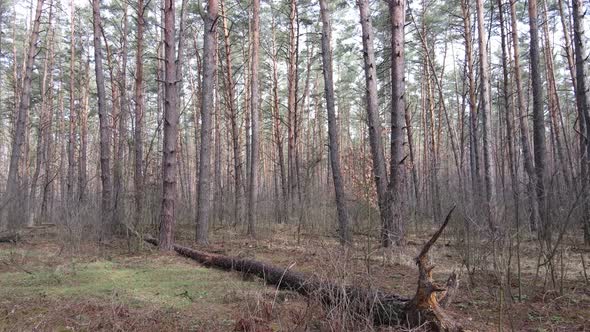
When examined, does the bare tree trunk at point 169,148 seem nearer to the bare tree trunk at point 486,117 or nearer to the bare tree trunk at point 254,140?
the bare tree trunk at point 254,140

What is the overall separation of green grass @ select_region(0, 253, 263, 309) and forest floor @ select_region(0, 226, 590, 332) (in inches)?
0.4

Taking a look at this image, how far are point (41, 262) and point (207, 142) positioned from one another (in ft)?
13.3

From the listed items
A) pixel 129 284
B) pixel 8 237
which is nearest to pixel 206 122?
pixel 8 237

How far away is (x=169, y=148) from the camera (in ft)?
24.1

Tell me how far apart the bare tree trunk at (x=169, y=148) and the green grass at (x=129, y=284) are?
135 cm

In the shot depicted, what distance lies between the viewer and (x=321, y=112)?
26734 mm

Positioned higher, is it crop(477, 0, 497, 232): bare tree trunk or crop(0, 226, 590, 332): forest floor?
crop(477, 0, 497, 232): bare tree trunk

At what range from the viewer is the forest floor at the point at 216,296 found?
124 inches

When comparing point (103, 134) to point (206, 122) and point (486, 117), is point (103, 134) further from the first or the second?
point (486, 117)

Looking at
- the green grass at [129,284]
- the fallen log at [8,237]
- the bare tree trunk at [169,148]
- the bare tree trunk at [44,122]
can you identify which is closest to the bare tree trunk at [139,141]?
the bare tree trunk at [169,148]

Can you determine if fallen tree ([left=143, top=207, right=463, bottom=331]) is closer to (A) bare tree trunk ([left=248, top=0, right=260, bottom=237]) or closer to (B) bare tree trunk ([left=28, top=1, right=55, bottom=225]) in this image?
(A) bare tree trunk ([left=248, top=0, right=260, bottom=237])

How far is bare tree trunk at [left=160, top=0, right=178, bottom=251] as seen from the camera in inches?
285

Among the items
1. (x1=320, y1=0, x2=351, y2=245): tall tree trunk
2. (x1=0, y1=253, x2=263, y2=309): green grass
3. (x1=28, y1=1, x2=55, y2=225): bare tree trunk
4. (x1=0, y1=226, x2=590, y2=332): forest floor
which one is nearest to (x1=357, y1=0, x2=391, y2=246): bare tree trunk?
(x1=320, y1=0, x2=351, y2=245): tall tree trunk

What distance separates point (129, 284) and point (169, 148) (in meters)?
3.15
